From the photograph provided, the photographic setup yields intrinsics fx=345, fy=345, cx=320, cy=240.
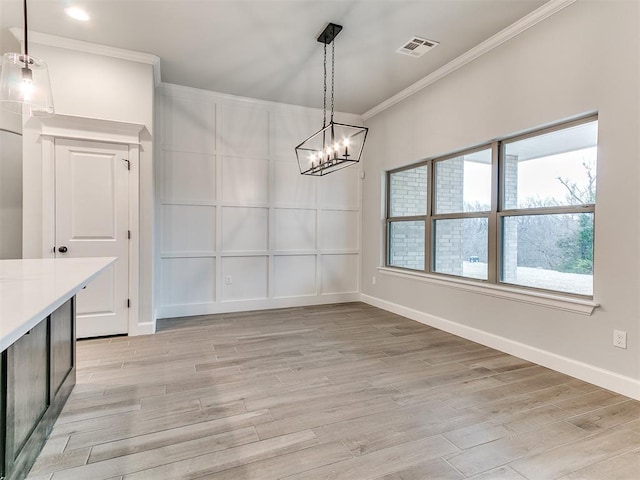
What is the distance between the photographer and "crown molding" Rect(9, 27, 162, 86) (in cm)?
329

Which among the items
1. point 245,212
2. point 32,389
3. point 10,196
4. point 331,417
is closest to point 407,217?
point 245,212

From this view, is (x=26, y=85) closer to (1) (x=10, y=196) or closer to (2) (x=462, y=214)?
(1) (x=10, y=196)

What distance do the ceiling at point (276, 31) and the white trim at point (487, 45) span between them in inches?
2.2

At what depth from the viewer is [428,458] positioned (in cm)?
171

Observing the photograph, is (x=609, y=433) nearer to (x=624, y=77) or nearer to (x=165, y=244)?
(x=624, y=77)

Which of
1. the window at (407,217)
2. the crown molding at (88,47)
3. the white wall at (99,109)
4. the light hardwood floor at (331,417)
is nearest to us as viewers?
the light hardwood floor at (331,417)

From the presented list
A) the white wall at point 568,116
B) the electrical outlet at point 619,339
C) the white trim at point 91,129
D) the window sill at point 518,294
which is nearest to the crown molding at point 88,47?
the white trim at point 91,129

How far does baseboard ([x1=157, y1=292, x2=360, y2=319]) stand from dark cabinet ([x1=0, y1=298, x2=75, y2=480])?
2236mm

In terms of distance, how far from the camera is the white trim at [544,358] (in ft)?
7.84

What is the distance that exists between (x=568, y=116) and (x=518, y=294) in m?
1.53

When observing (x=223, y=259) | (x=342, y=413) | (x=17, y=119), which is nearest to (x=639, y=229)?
(x=342, y=413)

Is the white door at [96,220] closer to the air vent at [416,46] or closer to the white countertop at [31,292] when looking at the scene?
the white countertop at [31,292]

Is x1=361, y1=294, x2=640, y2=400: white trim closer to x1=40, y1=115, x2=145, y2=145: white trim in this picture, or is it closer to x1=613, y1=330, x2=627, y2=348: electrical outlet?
x1=613, y1=330, x2=627, y2=348: electrical outlet

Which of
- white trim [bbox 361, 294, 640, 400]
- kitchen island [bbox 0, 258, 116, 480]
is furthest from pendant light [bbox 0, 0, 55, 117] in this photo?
white trim [bbox 361, 294, 640, 400]
